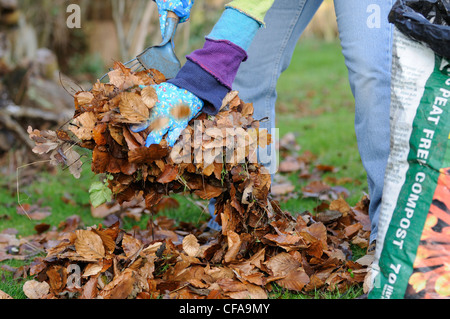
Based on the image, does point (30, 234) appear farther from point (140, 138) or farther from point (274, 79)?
point (274, 79)

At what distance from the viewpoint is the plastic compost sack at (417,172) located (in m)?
1.49

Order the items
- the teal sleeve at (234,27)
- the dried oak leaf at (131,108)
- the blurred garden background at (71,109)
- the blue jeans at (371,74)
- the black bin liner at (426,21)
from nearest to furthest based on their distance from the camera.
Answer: the black bin liner at (426,21) → the dried oak leaf at (131,108) → the teal sleeve at (234,27) → the blue jeans at (371,74) → the blurred garden background at (71,109)

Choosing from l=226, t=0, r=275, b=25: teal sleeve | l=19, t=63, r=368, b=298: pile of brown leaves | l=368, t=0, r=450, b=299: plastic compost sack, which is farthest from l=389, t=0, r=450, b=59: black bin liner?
l=19, t=63, r=368, b=298: pile of brown leaves

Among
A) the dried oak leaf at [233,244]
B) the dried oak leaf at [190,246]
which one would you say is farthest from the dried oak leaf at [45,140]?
the dried oak leaf at [233,244]

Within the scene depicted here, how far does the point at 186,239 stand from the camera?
1.92 meters

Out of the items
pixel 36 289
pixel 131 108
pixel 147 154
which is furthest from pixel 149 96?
pixel 36 289

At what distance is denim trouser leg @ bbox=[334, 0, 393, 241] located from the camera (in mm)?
1847

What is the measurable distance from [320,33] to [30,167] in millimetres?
11698

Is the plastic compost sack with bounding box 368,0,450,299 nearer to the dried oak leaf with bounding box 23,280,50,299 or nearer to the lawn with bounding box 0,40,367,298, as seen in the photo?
the lawn with bounding box 0,40,367,298

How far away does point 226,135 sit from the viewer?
1.68 metres

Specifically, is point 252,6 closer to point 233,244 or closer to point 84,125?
point 84,125

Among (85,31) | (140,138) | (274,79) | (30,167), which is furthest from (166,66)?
(85,31)

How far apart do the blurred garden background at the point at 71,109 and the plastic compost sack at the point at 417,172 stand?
0.26 metres

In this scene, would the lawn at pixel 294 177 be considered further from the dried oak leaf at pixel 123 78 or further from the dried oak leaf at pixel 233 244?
the dried oak leaf at pixel 123 78
